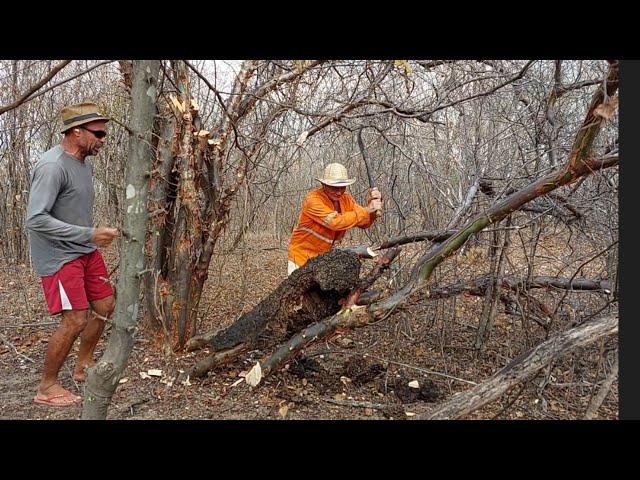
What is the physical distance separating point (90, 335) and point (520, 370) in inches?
119

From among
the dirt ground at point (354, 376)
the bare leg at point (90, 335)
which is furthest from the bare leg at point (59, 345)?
the bare leg at point (90, 335)

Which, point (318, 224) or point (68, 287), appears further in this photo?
point (318, 224)

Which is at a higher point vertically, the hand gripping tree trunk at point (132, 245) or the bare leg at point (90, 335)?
the hand gripping tree trunk at point (132, 245)

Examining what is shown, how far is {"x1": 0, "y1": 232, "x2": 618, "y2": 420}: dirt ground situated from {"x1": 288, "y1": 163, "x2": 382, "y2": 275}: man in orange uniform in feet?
2.72

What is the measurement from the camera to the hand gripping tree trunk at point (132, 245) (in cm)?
212

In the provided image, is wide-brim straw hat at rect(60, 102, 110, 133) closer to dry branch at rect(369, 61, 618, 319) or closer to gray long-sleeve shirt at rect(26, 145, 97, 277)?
gray long-sleeve shirt at rect(26, 145, 97, 277)

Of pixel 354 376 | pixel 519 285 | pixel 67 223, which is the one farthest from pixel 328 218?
pixel 67 223

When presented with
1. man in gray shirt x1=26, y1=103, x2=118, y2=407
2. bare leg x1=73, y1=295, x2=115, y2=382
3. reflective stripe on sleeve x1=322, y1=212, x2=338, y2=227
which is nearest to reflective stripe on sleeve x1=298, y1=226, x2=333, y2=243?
reflective stripe on sleeve x1=322, y1=212, x2=338, y2=227

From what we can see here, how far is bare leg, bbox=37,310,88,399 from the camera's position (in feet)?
11.1

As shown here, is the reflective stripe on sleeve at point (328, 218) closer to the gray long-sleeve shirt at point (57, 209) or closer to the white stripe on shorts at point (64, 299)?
the gray long-sleeve shirt at point (57, 209)

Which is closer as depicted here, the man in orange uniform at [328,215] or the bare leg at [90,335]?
the bare leg at [90,335]

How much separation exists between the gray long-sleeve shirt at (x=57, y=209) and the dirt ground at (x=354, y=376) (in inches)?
40.2

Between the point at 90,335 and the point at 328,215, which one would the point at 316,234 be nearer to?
the point at 328,215

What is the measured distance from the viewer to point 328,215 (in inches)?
172
